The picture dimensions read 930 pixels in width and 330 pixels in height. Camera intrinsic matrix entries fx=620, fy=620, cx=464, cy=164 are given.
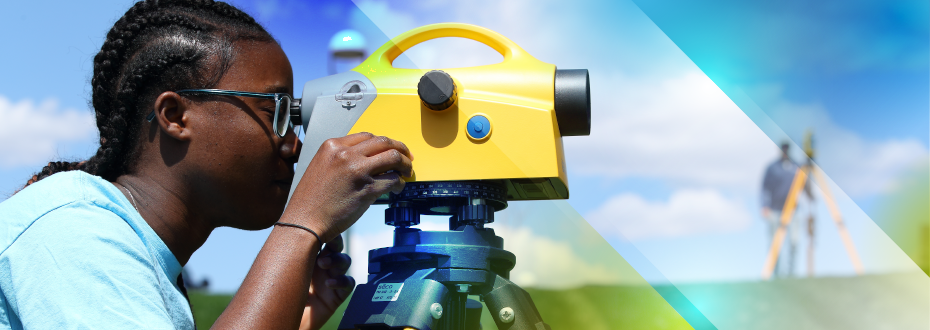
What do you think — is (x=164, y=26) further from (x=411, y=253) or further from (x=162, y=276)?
(x=411, y=253)

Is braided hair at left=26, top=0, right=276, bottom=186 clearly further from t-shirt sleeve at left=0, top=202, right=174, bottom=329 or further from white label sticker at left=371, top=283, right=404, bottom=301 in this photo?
white label sticker at left=371, top=283, right=404, bottom=301

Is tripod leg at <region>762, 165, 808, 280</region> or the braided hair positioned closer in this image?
tripod leg at <region>762, 165, 808, 280</region>

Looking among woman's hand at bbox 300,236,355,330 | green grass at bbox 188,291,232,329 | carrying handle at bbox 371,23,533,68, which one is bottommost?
green grass at bbox 188,291,232,329

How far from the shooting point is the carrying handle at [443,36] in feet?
3.85

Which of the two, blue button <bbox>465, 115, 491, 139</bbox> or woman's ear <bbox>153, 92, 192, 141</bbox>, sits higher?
woman's ear <bbox>153, 92, 192, 141</bbox>

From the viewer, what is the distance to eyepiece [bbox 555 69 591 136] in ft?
3.62

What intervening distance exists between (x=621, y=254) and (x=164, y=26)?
103 centimetres

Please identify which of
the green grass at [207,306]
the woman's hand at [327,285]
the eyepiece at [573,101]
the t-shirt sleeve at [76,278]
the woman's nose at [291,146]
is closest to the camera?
the t-shirt sleeve at [76,278]

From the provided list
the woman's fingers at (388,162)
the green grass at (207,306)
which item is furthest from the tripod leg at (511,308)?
the green grass at (207,306)

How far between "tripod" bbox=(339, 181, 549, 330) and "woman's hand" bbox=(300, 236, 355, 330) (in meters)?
0.27

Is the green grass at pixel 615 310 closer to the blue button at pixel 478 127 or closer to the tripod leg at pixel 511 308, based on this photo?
the tripod leg at pixel 511 308

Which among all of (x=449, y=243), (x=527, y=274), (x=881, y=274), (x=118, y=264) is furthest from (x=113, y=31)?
(x=881, y=274)

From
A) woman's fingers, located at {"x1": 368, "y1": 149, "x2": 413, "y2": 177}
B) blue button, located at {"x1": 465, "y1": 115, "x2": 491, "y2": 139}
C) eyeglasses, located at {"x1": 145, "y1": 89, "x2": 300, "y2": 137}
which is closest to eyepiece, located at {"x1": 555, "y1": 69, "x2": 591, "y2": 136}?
blue button, located at {"x1": 465, "y1": 115, "x2": 491, "y2": 139}

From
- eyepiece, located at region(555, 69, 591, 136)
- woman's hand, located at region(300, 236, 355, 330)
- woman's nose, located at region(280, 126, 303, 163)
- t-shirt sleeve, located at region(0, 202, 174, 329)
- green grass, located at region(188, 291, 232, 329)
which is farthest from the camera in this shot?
green grass, located at region(188, 291, 232, 329)
